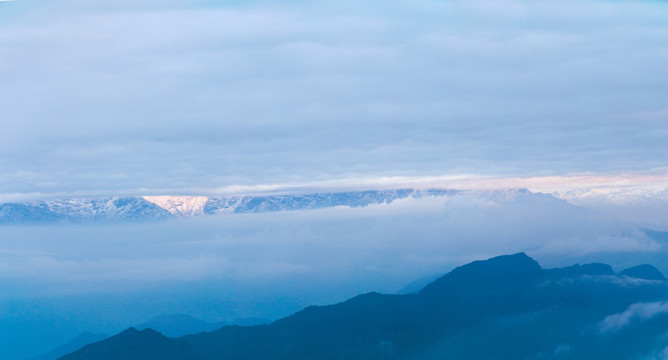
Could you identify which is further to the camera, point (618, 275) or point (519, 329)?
point (618, 275)

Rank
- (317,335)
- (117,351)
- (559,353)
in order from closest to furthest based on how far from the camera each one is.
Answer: (559,353)
(117,351)
(317,335)

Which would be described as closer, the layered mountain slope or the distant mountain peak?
the layered mountain slope

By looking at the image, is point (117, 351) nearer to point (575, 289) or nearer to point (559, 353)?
point (559, 353)

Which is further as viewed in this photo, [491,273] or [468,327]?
[491,273]

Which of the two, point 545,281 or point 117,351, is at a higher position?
point 545,281

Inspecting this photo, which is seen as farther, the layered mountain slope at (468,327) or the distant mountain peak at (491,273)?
the distant mountain peak at (491,273)

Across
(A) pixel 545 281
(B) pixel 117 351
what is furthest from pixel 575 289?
(B) pixel 117 351

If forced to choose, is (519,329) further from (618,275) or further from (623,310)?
(618,275)

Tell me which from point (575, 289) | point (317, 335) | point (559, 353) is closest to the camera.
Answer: point (559, 353)
